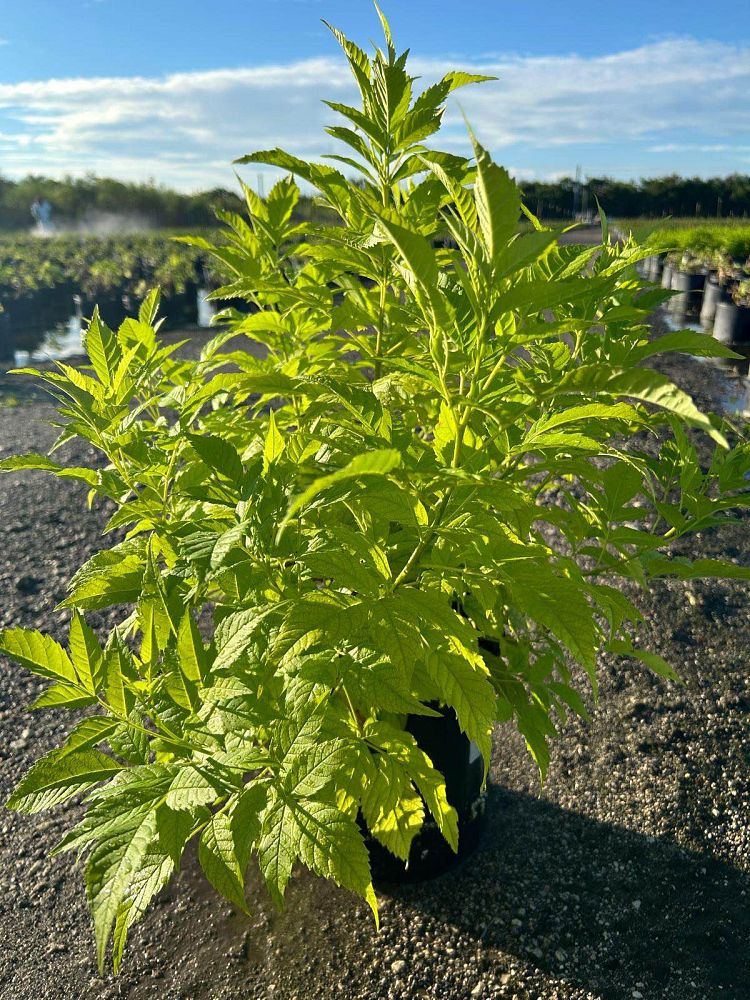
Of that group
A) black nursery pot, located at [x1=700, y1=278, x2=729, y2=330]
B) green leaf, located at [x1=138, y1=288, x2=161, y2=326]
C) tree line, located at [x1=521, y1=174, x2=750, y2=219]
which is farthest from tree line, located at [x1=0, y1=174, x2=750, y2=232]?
green leaf, located at [x1=138, y1=288, x2=161, y2=326]

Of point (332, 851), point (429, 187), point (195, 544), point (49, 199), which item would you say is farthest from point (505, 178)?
point (49, 199)

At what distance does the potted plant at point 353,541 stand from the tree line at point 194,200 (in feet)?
136

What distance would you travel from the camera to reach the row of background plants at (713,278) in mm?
9898

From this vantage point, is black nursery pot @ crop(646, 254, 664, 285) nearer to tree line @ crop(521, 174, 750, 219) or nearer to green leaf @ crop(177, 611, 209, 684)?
green leaf @ crop(177, 611, 209, 684)

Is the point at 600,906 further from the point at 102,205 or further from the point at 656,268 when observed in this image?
the point at 102,205

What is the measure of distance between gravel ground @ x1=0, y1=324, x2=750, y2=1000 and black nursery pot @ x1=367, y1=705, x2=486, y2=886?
59 mm

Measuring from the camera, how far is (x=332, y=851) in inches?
42.1

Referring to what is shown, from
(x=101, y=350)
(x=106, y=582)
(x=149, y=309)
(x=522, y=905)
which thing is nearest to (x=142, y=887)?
(x=106, y=582)

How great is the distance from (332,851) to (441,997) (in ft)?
3.42

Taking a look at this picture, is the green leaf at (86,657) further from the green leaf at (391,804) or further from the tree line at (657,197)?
the tree line at (657,197)

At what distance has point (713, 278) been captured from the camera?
1289 cm

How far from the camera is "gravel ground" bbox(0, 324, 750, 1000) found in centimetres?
186

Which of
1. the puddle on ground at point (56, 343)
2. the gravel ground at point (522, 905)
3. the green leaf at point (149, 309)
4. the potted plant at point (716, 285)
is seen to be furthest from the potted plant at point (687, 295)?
the green leaf at point (149, 309)

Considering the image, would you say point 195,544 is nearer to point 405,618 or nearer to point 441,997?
point 405,618
